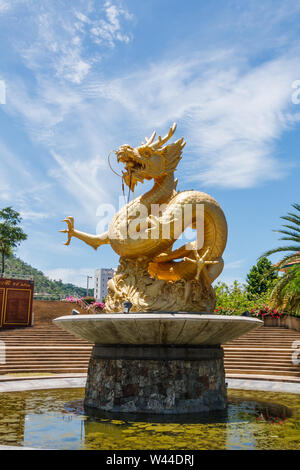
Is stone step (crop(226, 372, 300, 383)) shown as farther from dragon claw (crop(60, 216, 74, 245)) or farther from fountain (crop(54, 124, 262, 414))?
dragon claw (crop(60, 216, 74, 245))

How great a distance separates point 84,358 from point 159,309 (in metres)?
5.98

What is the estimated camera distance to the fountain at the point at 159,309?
19.4ft

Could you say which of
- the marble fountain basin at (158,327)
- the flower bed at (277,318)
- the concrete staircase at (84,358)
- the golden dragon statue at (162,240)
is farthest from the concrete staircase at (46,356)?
the flower bed at (277,318)

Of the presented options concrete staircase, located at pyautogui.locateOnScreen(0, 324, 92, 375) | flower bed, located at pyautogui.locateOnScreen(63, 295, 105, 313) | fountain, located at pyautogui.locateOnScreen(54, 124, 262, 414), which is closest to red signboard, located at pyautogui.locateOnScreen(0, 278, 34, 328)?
flower bed, located at pyautogui.locateOnScreen(63, 295, 105, 313)

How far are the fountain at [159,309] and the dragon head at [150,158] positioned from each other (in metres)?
0.02

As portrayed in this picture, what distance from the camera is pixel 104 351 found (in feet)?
21.2

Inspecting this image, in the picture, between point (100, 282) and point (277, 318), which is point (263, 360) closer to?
point (277, 318)

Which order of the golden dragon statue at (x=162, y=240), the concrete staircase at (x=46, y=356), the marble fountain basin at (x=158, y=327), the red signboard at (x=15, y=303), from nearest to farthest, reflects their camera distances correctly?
the marble fountain basin at (x=158, y=327) < the golden dragon statue at (x=162, y=240) < the concrete staircase at (x=46, y=356) < the red signboard at (x=15, y=303)

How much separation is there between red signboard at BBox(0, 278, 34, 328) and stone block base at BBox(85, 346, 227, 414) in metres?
16.5

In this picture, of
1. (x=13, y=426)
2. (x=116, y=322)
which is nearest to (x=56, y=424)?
(x=13, y=426)

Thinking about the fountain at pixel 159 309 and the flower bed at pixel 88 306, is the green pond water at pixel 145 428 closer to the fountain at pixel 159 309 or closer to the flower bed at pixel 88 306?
the fountain at pixel 159 309

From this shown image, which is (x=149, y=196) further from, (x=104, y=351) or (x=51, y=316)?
(x=51, y=316)

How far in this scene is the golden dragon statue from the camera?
25.7ft
